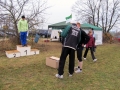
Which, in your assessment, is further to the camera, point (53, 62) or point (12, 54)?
point (12, 54)

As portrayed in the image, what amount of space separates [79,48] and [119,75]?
1.58 metres

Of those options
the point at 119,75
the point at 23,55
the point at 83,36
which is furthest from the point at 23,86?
the point at 23,55

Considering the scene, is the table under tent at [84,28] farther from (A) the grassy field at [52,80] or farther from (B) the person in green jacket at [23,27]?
(A) the grassy field at [52,80]

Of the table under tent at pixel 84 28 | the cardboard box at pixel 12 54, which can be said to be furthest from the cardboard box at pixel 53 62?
the table under tent at pixel 84 28

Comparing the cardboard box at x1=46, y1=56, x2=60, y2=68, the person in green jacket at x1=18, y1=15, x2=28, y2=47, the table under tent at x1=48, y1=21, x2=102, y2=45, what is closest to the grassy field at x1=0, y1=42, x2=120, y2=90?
the cardboard box at x1=46, y1=56, x2=60, y2=68

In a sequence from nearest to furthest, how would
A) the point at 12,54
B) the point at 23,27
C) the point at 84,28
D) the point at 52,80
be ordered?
the point at 52,80 < the point at 12,54 < the point at 23,27 < the point at 84,28

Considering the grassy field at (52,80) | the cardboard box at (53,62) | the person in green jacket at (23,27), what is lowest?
the grassy field at (52,80)

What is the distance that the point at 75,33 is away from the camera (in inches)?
152

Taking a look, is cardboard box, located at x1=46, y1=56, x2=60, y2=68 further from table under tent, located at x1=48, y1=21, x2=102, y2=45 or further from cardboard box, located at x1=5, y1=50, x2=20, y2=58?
table under tent, located at x1=48, y1=21, x2=102, y2=45

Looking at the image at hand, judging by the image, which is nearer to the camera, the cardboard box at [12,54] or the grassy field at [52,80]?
the grassy field at [52,80]

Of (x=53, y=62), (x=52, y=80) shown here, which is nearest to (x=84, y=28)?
(x=53, y=62)

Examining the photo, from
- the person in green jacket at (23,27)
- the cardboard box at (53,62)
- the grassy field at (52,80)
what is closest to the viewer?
the grassy field at (52,80)

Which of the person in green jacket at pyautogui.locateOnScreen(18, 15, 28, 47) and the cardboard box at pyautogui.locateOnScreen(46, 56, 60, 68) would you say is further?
the person in green jacket at pyautogui.locateOnScreen(18, 15, 28, 47)

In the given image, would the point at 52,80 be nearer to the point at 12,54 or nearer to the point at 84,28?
the point at 12,54
